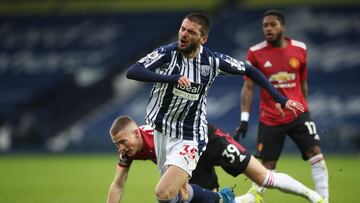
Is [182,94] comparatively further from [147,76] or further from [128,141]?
[128,141]

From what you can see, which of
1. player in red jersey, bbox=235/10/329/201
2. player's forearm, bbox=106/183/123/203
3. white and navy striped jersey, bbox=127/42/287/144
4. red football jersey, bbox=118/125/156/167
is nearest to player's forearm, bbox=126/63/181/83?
white and navy striped jersey, bbox=127/42/287/144

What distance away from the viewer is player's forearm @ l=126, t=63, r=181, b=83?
22.5 ft

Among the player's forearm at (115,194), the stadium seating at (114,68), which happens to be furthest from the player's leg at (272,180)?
the stadium seating at (114,68)

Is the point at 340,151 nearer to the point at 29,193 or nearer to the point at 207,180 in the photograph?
the point at 29,193

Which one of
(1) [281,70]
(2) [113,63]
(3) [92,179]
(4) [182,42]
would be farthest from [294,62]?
(2) [113,63]

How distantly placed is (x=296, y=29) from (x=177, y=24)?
4025 millimetres

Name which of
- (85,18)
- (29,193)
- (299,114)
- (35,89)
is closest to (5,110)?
(35,89)

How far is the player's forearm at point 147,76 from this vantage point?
22.5ft

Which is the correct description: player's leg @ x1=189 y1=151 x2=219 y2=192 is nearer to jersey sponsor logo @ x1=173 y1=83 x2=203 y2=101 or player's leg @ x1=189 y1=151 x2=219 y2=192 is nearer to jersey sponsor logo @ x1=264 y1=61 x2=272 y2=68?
jersey sponsor logo @ x1=173 y1=83 x2=203 y2=101

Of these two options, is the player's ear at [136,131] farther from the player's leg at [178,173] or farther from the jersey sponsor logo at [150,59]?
the jersey sponsor logo at [150,59]

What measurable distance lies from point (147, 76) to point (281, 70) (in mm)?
2736

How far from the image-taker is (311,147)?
9023 mm

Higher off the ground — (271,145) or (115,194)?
(115,194)

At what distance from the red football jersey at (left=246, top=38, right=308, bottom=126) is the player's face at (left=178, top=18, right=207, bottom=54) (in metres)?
2.10
